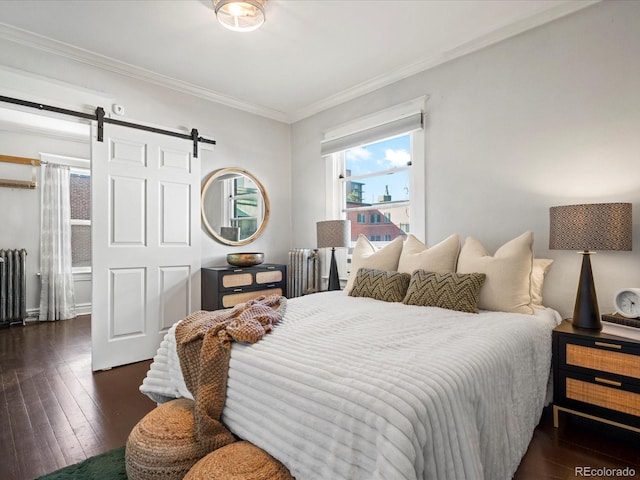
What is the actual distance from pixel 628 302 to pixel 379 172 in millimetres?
2316

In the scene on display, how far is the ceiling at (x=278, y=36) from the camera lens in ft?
7.93

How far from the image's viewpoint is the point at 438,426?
1.03 meters

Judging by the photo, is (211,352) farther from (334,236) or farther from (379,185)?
(379,185)

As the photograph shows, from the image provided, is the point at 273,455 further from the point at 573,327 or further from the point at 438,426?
the point at 573,327

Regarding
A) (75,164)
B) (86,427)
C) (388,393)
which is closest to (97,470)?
(86,427)

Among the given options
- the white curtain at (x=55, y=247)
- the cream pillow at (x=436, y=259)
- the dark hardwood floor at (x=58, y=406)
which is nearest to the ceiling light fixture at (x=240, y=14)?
the cream pillow at (x=436, y=259)

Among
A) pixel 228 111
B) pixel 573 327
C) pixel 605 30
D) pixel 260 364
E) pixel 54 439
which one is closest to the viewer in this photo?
pixel 260 364

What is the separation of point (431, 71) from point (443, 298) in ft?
6.94

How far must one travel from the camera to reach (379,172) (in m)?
3.69

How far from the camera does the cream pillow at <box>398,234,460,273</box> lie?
8.54 ft

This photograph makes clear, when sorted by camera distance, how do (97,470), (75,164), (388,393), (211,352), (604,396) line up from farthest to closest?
(75,164) < (604,396) < (97,470) < (211,352) < (388,393)

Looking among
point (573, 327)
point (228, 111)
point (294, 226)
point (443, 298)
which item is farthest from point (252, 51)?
point (573, 327)

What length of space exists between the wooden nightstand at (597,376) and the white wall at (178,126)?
10.5ft

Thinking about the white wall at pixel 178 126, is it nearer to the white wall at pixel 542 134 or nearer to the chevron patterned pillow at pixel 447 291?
the white wall at pixel 542 134
